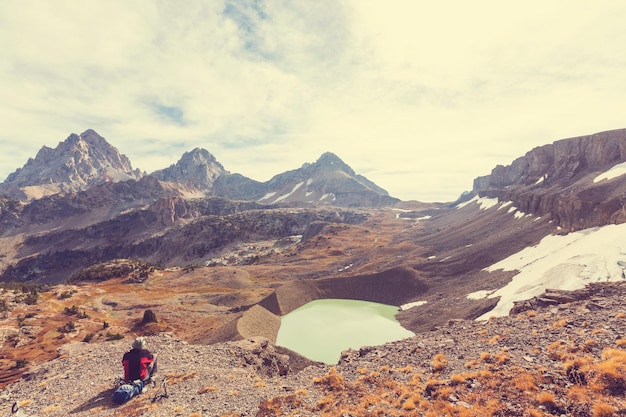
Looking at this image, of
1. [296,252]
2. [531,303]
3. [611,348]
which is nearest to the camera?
[611,348]

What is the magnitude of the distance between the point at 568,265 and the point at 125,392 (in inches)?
2257

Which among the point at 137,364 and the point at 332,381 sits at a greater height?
the point at 137,364

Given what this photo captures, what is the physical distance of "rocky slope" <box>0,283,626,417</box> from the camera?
14.9m

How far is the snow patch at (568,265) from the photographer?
134 feet

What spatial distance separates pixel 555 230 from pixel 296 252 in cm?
10602

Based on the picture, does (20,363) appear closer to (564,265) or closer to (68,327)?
(68,327)

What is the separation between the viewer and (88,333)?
45.9 metres

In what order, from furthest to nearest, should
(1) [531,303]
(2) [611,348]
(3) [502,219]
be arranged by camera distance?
(3) [502,219], (1) [531,303], (2) [611,348]

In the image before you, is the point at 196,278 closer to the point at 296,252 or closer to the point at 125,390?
the point at 296,252

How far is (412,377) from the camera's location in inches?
816

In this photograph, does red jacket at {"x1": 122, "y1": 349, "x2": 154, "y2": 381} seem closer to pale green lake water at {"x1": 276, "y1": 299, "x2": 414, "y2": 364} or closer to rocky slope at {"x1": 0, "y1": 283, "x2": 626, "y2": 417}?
rocky slope at {"x1": 0, "y1": 283, "x2": 626, "y2": 417}

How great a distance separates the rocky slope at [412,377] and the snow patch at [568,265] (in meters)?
12.0

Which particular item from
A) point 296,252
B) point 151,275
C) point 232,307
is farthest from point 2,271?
point 232,307

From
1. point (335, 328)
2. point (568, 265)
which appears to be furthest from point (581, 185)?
point (335, 328)
